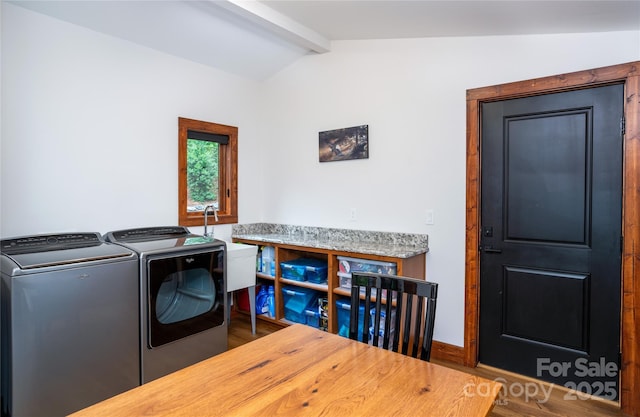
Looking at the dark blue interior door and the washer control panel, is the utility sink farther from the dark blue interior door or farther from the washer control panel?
the dark blue interior door

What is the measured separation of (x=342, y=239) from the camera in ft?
11.1

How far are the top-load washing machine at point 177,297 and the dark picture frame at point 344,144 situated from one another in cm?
137

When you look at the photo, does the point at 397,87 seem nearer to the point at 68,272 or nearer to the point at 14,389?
the point at 68,272

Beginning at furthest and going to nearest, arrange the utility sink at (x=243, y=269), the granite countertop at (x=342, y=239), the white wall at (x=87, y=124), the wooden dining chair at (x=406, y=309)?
the utility sink at (x=243, y=269) < the granite countertop at (x=342, y=239) < the white wall at (x=87, y=124) < the wooden dining chair at (x=406, y=309)

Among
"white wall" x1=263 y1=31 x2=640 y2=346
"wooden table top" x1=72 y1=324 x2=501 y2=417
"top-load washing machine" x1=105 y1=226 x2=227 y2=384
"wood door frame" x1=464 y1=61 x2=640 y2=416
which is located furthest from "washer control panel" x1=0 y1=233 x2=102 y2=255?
"wood door frame" x1=464 y1=61 x2=640 y2=416

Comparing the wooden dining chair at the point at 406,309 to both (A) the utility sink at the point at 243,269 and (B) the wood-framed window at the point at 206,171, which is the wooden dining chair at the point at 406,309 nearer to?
(A) the utility sink at the point at 243,269

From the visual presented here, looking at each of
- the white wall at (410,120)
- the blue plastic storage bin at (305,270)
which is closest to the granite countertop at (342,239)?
the white wall at (410,120)

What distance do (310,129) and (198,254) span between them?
174 centimetres

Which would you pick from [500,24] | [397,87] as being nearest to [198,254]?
[397,87]

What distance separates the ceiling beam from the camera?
245 cm

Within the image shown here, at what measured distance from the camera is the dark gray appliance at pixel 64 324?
1796 mm

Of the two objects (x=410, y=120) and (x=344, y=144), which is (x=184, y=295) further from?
(x=410, y=120)

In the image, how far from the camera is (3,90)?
90.0 inches

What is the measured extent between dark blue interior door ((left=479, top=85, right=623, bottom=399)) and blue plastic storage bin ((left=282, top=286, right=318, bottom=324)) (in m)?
1.45
